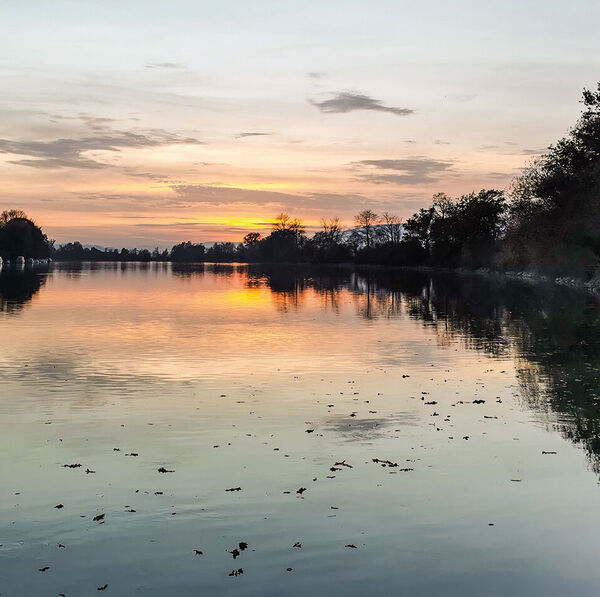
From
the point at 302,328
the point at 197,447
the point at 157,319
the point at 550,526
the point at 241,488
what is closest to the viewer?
the point at 550,526

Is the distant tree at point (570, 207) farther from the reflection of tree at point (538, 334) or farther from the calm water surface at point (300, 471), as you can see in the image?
the calm water surface at point (300, 471)

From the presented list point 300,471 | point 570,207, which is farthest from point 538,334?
point 570,207

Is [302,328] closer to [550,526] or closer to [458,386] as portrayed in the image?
[458,386]

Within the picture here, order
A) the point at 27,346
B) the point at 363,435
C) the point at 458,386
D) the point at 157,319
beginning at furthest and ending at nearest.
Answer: the point at 157,319, the point at 27,346, the point at 458,386, the point at 363,435

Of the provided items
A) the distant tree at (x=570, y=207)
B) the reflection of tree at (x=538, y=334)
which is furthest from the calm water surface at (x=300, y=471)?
the distant tree at (x=570, y=207)

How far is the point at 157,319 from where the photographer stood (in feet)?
145

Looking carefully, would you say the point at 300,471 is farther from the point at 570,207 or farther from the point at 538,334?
the point at 570,207

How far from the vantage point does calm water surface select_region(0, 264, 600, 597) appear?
9094 millimetres

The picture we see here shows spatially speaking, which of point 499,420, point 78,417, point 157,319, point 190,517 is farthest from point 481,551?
point 157,319

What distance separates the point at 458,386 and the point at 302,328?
17.8m

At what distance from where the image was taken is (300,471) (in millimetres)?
13148

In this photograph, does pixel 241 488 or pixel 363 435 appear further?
pixel 363 435

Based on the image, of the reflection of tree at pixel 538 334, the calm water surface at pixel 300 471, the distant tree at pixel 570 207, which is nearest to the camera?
the calm water surface at pixel 300 471

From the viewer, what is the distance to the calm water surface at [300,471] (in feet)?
29.8
